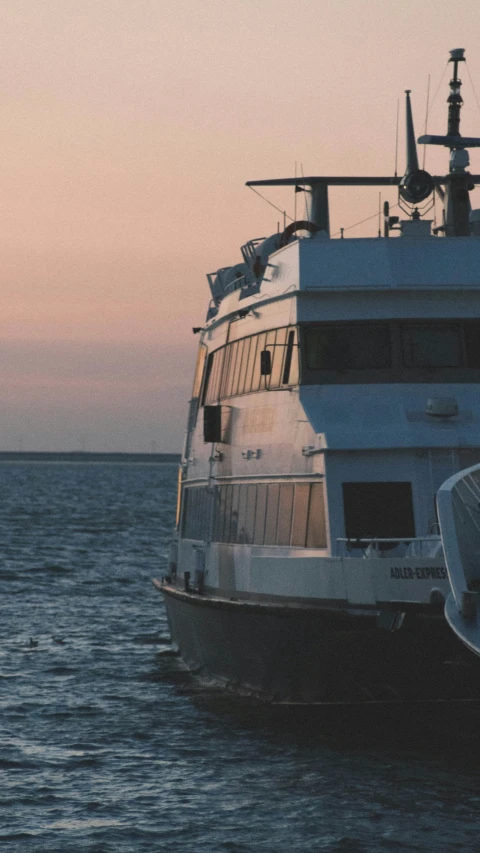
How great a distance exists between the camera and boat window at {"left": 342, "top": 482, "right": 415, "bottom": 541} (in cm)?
2033

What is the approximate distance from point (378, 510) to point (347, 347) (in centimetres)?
268

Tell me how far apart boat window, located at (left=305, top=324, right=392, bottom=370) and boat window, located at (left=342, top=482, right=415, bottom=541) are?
2.04 m

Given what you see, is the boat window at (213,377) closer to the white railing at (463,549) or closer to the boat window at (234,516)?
the boat window at (234,516)

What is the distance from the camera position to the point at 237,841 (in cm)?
1605

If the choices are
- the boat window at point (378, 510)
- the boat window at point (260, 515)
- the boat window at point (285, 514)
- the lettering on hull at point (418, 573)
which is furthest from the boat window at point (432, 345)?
the lettering on hull at point (418, 573)

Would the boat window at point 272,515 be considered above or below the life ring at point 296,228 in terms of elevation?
below

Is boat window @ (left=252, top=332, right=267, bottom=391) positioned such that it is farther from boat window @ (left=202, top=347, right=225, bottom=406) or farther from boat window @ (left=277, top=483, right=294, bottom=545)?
boat window @ (left=202, top=347, right=225, bottom=406)

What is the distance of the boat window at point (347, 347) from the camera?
70.7 feet

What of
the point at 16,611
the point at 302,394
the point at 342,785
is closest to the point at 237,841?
the point at 342,785

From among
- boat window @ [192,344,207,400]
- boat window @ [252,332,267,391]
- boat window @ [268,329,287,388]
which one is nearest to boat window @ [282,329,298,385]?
boat window @ [268,329,287,388]

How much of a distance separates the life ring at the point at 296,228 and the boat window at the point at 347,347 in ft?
15.5

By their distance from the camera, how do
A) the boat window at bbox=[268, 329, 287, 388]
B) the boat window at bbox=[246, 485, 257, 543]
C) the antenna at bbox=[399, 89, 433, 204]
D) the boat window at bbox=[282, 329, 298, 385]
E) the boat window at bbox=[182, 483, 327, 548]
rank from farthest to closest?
the antenna at bbox=[399, 89, 433, 204] → the boat window at bbox=[246, 485, 257, 543] → the boat window at bbox=[268, 329, 287, 388] → the boat window at bbox=[282, 329, 298, 385] → the boat window at bbox=[182, 483, 327, 548]

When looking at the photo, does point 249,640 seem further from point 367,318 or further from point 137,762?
point 367,318

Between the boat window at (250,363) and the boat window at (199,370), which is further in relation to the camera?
the boat window at (199,370)
